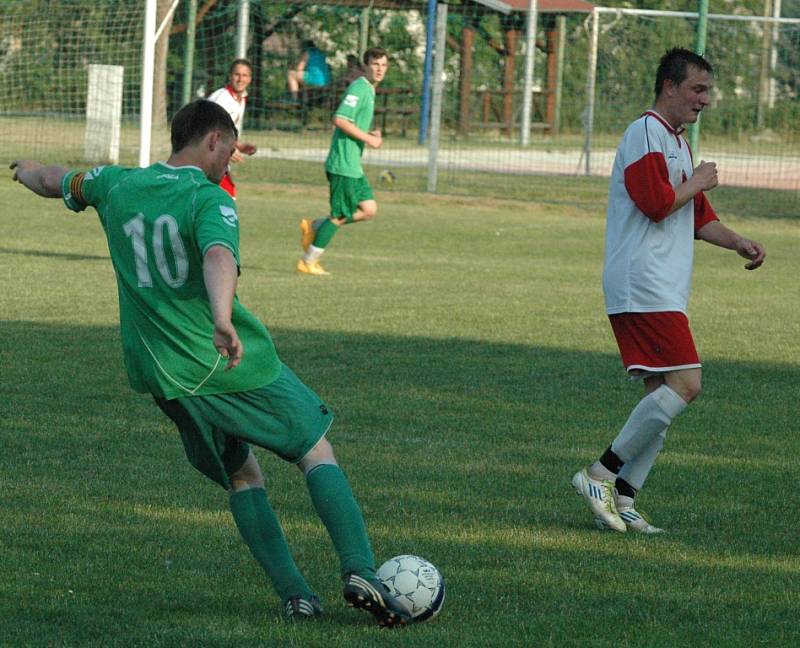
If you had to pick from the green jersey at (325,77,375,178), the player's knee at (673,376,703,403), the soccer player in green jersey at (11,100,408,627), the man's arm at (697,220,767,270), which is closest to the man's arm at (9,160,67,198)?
the soccer player in green jersey at (11,100,408,627)

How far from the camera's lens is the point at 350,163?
1383 centimetres

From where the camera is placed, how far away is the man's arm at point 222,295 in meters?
4.01

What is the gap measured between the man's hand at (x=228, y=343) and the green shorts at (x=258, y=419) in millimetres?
303

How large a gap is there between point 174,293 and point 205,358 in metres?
0.21

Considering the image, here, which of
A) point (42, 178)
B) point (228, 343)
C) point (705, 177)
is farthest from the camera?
point (705, 177)

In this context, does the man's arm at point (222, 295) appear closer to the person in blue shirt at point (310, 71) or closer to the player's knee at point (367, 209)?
the player's knee at point (367, 209)

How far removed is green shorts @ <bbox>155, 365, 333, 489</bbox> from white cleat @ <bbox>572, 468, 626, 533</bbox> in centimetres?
165

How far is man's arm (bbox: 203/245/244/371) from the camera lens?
4012mm

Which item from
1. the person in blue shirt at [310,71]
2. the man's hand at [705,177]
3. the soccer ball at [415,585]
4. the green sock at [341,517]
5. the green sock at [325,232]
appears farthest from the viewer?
the person in blue shirt at [310,71]

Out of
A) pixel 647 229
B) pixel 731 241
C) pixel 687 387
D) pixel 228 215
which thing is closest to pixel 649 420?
pixel 687 387

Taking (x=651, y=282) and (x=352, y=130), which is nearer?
(x=651, y=282)

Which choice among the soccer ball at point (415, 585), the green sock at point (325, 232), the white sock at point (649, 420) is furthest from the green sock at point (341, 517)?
the green sock at point (325, 232)

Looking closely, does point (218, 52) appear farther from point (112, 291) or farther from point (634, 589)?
point (634, 589)

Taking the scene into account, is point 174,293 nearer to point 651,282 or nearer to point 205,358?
point 205,358
